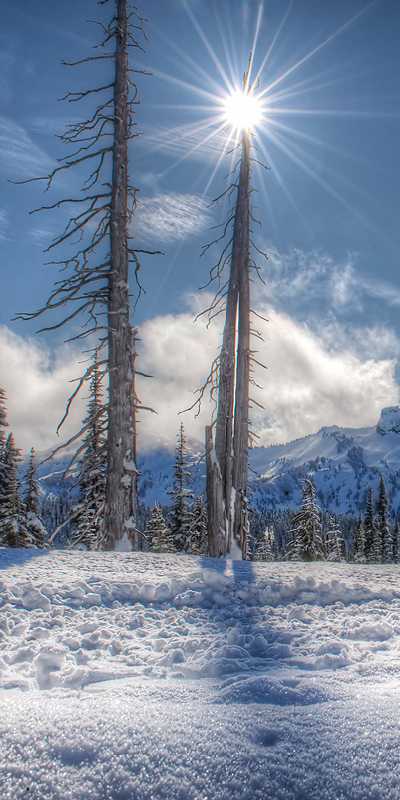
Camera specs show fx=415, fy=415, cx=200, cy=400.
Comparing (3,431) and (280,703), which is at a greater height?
(3,431)

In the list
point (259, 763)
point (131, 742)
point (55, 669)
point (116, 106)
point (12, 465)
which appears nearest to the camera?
point (259, 763)

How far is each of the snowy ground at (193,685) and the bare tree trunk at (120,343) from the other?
2.53 meters

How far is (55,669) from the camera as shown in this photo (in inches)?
78.2

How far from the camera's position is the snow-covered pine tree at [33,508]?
22784 mm

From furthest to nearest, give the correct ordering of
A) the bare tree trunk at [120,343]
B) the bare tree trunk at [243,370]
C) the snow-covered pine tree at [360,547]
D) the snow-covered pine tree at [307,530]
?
1. the snow-covered pine tree at [360,547]
2. the snow-covered pine tree at [307,530]
3. the bare tree trunk at [243,370]
4. the bare tree trunk at [120,343]

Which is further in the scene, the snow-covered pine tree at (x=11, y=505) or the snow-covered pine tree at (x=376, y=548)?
the snow-covered pine tree at (x=376, y=548)

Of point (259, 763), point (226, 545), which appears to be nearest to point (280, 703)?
point (259, 763)

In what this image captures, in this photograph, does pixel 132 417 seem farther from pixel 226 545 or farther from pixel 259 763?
pixel 259 763

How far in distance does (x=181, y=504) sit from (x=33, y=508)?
355 inches

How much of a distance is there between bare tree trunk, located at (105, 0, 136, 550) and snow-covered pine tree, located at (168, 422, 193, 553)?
18166mm

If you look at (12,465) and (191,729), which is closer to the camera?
(191,729)

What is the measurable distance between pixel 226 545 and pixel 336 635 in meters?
5.12

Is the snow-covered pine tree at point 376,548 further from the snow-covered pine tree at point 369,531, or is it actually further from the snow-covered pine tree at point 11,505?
the snow-covered pine tree at point 11,505

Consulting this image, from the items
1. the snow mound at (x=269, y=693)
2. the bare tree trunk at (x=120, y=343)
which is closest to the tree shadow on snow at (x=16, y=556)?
the bare tree trunk at (x=120, y=343)
